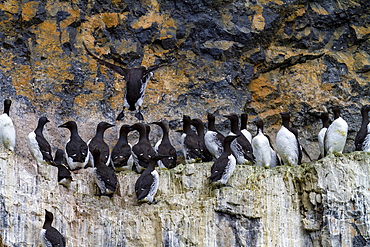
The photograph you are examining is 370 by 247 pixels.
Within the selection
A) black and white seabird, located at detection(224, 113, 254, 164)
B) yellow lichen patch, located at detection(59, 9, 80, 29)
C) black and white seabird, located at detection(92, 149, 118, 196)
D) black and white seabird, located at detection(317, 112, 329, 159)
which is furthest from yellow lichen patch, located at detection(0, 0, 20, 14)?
black and white seabird, located at detection(317, 112, 329, 159)

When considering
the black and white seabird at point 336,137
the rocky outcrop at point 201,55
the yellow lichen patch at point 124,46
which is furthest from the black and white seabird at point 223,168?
the yellow lichen patch at point 124,46

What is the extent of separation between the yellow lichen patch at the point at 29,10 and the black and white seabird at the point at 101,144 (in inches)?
112

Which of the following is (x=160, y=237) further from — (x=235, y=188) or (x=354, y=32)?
(x=354, y=32)

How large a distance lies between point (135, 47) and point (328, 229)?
19.8 feet

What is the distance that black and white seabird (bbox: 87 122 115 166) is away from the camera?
523 inches

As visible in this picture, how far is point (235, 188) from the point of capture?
12109 millimetres

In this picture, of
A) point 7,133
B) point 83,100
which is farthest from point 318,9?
point 7,133

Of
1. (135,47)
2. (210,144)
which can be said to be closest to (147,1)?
(135,47)

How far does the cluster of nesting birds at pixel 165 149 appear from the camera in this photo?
12234 millimetres

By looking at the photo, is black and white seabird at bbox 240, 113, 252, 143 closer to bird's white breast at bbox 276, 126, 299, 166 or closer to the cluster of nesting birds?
the cluster of nesting birds

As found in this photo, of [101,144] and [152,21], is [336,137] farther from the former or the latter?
[152,21]

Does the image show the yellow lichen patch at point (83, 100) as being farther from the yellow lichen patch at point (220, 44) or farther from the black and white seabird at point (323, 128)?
the black and white seabird at point (323, 128)

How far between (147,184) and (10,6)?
5.42m

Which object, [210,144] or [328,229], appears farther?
[210,144]
